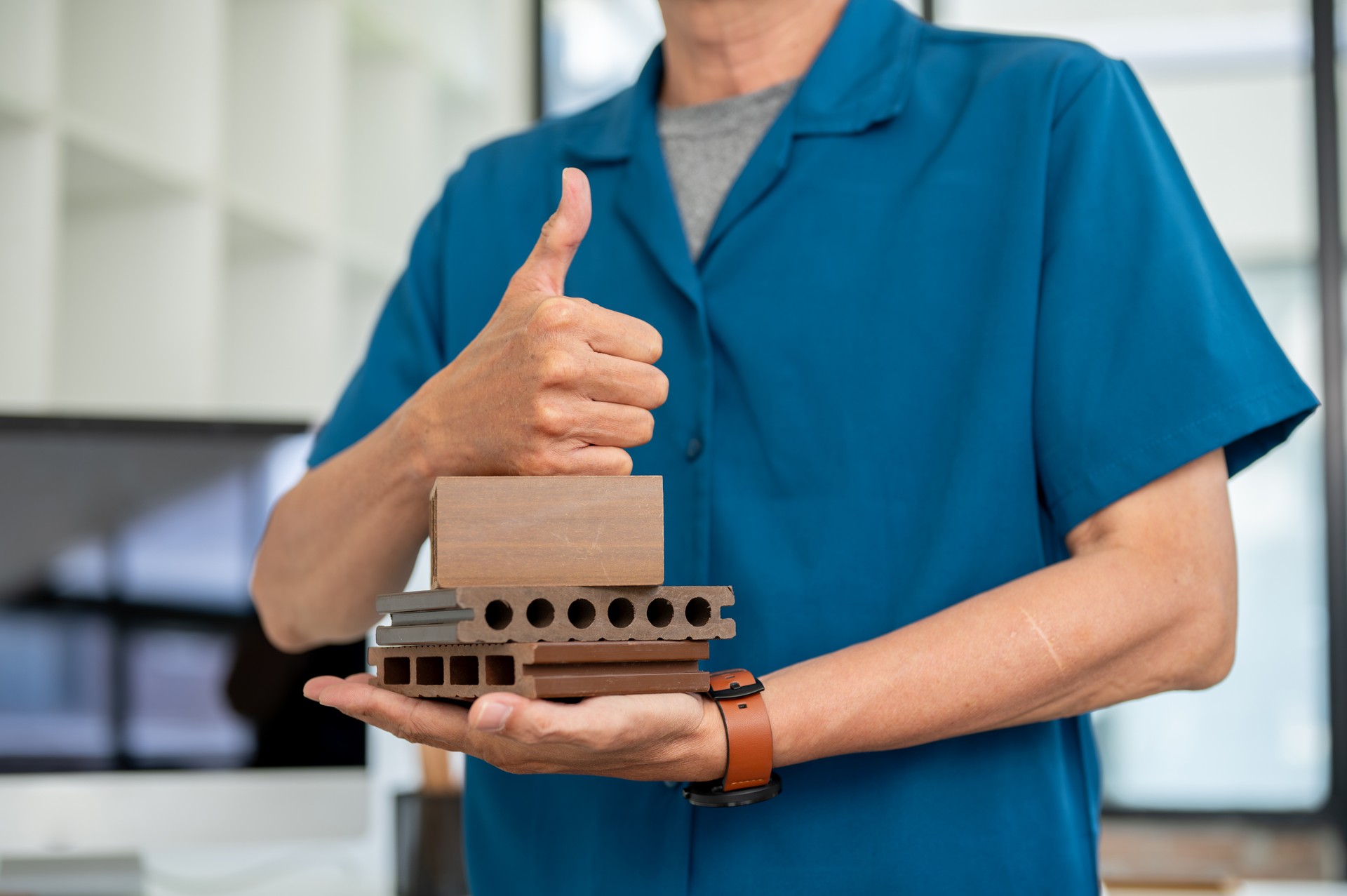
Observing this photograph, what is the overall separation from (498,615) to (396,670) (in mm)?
111

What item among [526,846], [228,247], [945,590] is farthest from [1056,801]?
[228,247]

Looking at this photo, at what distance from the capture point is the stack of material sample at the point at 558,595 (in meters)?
0.61

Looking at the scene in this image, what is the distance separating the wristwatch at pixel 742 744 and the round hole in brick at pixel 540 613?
4.6 inches

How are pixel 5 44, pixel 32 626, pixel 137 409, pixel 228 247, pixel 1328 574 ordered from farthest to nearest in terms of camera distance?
1. pixel 1328 574
2. pixel 228 247
3. pixel 137 409
4. pixel 5 44
5. pixel 32 626

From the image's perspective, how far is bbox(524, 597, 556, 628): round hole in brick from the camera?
2.02 ft

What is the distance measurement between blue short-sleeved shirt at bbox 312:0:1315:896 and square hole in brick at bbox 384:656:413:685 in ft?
0.83

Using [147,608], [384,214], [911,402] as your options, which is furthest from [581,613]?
[384,214]

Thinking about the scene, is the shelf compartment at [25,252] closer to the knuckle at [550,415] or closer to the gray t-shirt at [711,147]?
the gray t-shirt at [711,147]

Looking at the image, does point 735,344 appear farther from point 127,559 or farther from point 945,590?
point 127,559

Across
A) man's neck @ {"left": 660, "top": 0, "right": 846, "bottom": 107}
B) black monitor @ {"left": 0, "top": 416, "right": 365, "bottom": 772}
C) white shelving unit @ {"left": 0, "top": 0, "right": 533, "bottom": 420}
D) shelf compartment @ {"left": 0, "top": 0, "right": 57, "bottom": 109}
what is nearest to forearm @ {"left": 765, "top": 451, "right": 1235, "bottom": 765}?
man's neck @ {"left": 660, "top": 0, "right": 846, "bottom": 107}

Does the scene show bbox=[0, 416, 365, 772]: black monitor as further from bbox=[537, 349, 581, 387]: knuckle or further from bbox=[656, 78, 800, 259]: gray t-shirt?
bbox=[537, 349, 581, 387]: knuckle

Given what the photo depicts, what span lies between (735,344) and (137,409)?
137 cm

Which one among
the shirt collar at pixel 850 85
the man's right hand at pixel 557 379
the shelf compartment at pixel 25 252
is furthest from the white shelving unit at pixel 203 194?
the man's right hand at pixel 557 379

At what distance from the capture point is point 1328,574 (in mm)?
2926
